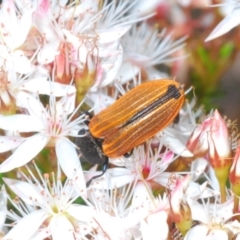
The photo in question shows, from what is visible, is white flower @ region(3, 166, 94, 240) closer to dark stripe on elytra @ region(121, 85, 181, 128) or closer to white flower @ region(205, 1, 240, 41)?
dark stripe on elytra @ region(121, 85, 181, 128)

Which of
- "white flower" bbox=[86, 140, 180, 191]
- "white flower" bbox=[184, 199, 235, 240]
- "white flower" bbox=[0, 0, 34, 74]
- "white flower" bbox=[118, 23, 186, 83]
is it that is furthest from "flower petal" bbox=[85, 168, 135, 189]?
"white flower" bbox=[118, 23, 186, 83]

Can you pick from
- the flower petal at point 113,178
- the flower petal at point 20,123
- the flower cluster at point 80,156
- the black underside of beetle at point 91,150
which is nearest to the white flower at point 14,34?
the flower cluster at point 80,156

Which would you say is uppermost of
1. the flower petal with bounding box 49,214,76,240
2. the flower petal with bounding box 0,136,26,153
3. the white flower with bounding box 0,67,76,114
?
the white flower with bounding box 0,67,76,114

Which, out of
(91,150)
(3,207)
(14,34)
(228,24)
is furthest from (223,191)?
(14,34)

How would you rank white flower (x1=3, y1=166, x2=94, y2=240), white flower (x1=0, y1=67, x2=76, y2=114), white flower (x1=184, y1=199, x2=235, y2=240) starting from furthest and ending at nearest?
white flower (x1=0, y1=67, x2=76, y2=114) < white flower (x1=3, y1=166, x2=94, y2=240) < white flower (x1=184, y1=199, x2=235, y2=240)

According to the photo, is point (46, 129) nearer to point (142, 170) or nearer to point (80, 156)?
point (80, 156)

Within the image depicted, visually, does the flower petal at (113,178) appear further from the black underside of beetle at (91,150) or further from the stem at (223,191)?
the stem at (223,191)

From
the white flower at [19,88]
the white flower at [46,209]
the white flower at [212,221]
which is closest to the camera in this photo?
the white flower at [212,221]
